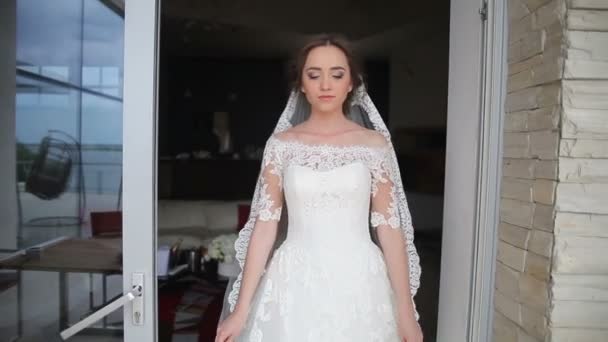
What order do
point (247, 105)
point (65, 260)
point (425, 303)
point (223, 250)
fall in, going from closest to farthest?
point (65, 260) < point (425, 303) < point (223, 250) < point (247, 105)

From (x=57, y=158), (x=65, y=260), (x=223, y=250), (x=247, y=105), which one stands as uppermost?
(x=247, y=105)

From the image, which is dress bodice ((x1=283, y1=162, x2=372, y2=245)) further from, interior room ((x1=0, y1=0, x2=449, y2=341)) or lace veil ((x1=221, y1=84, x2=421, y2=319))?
interior room ((x1=0, y1=0, x2=449, y2=341))

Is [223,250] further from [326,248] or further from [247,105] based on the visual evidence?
[247,105]

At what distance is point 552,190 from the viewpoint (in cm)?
108

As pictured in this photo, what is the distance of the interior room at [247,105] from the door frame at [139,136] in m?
0.60

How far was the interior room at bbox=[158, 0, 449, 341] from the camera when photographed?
7.86 feet

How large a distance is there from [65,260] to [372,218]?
1.09 metres

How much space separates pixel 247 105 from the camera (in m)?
4.88

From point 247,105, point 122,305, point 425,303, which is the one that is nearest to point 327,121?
point 122,305

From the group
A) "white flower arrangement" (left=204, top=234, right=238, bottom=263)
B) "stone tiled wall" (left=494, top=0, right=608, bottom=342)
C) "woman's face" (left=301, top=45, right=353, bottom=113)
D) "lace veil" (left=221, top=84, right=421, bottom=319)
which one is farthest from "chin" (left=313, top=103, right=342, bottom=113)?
"white flower arrangement" (left=204, top=234, right=238, bottom=263)

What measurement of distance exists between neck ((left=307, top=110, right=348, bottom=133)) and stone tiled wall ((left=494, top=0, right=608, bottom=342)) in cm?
54

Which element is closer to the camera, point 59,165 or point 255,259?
point 255,259

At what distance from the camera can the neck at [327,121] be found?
142cm

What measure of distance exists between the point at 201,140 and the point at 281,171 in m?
3.74
